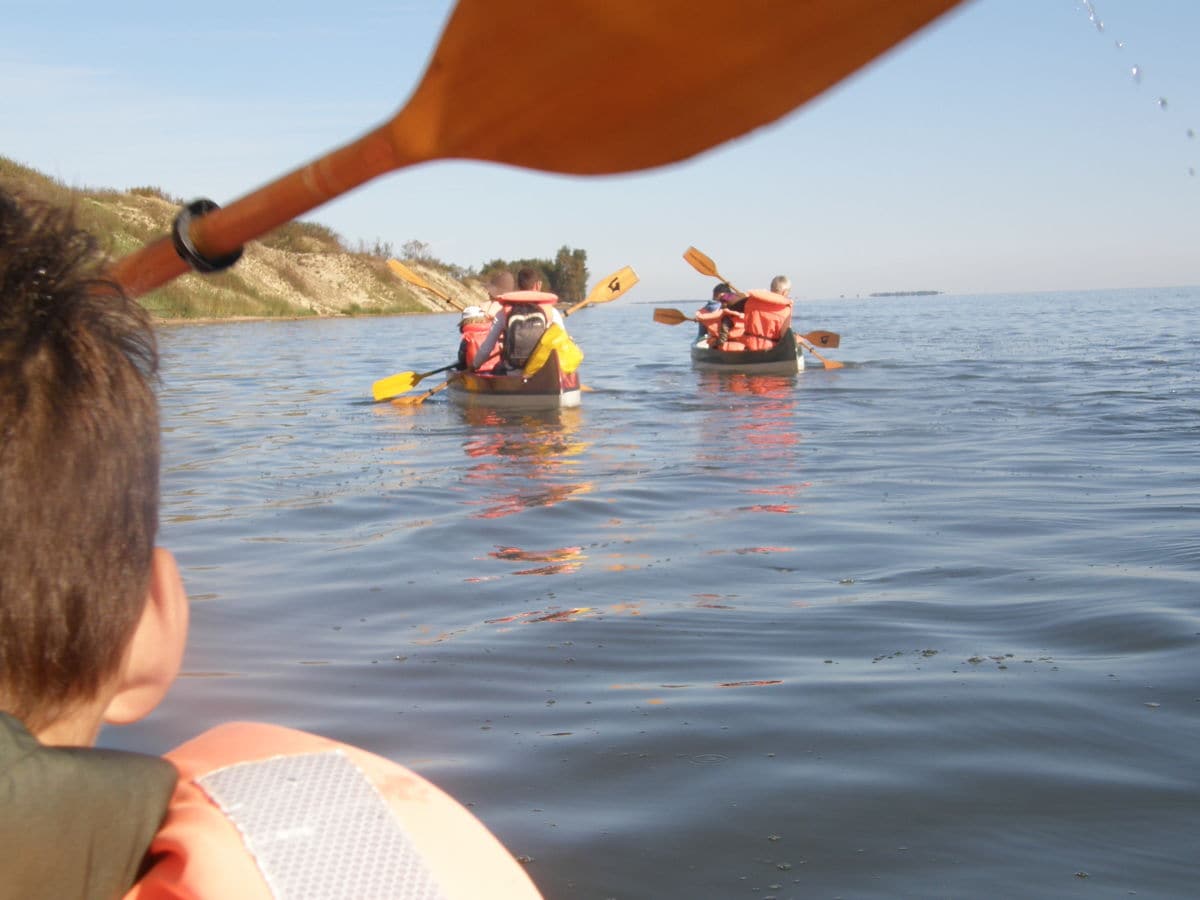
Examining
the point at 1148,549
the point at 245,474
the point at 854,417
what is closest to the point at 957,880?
the point at 1148,549

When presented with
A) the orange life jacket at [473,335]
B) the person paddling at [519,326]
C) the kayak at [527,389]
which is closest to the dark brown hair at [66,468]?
the kayak at [527,389]

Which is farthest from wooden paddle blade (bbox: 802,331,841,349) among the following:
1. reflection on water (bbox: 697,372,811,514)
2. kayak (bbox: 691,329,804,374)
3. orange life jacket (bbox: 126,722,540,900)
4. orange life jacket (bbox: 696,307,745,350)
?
orange life jacket (bbox: 126,722,540,900)

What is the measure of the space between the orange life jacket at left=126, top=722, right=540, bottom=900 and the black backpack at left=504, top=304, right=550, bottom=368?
471 inches

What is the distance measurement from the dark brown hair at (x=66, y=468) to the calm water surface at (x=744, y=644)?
0.17m

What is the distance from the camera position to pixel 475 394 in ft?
43.0

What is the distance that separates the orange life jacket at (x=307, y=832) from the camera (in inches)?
35.5

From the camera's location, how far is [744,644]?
4215 millimetres

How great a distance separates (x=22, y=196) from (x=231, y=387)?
15.6 metres

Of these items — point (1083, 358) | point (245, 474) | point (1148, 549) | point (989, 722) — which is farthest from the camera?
point (1083, 358)

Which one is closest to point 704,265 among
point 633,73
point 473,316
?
point 473,316

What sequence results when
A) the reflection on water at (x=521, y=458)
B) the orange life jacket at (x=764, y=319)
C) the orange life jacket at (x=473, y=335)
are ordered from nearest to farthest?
the reflection on water at (x=521, y=458)
the orange life jacket at (x=473, y=335)
the orange life jacket at (x=764, y=319)

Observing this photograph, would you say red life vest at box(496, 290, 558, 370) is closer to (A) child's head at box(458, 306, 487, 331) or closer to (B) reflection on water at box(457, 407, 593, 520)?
(B) reflection on water at box(457, 407, 593, 520)

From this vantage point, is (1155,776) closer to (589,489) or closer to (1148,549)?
(1148,549)

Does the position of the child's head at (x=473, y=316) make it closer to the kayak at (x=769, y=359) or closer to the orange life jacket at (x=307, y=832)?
the kayak at (x=769, y=359)
